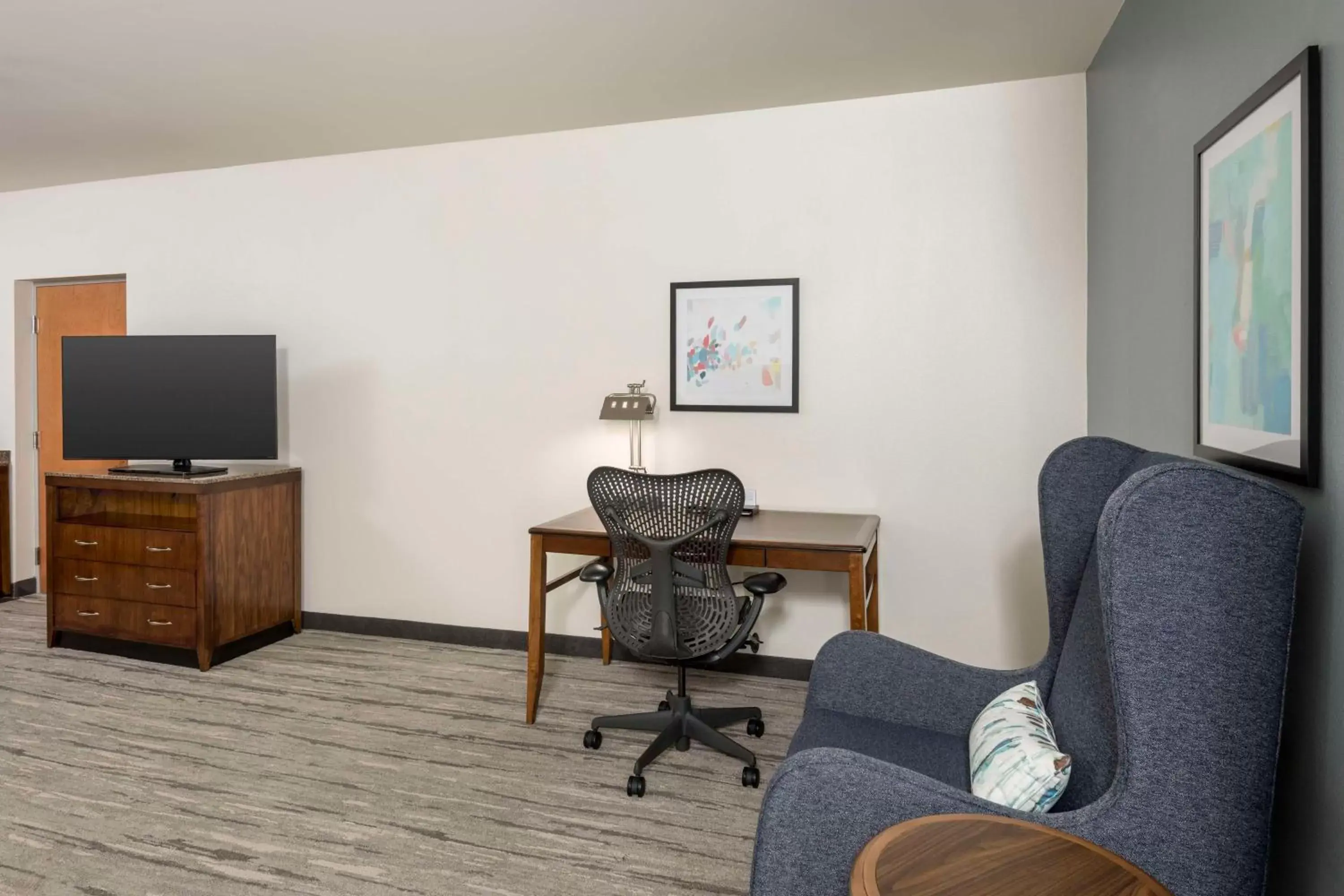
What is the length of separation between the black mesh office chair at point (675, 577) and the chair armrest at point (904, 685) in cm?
56

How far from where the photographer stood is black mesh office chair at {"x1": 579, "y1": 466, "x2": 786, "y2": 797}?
264 centimetres

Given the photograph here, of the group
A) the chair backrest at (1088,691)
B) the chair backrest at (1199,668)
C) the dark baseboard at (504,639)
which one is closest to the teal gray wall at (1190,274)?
the chair backrest at (1199,668)

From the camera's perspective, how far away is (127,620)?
12.8ft

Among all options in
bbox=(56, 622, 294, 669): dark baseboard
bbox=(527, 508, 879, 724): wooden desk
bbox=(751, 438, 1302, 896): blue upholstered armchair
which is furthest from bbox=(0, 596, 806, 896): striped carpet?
bbox=(751, 438, 1302, 896): blue upholstered armchair

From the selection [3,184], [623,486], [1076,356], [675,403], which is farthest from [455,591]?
[3,184]

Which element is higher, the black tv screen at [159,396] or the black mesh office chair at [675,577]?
the black tv screen at [159,396]

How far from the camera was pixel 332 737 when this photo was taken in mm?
3020

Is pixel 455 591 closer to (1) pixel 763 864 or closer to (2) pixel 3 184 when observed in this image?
(1) pixel 763 864

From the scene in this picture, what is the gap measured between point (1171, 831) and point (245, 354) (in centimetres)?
407

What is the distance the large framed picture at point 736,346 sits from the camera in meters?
3.53

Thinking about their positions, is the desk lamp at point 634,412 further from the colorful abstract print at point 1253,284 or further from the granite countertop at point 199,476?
the colorful abstract print at point 1253,284

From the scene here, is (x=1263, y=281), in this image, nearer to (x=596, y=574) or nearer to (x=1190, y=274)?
(x=1190, y=274)

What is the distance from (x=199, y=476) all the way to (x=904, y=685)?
334cm

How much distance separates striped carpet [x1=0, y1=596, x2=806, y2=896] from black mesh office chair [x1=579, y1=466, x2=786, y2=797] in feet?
0.76
